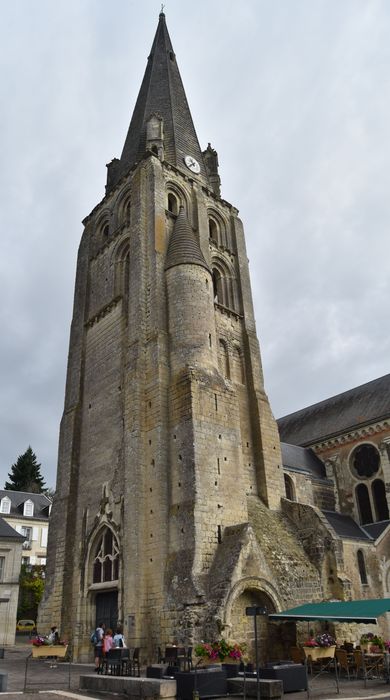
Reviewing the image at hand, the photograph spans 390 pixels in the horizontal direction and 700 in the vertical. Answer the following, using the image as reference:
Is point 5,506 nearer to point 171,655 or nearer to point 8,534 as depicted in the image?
point 8,534

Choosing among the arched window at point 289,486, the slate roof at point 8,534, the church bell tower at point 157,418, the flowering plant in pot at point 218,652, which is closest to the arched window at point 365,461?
the arched window at point 289,486

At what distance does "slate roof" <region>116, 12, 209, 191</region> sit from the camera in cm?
2840

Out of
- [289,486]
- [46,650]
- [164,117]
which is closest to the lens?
[46,650]

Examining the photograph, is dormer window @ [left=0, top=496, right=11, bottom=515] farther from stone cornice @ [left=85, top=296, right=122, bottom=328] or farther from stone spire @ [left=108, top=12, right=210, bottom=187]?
stone spire @ [left=108, top=12, right=210, bottom=187]

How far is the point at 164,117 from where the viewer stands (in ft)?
98.9

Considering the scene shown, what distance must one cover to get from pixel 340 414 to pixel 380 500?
21.2 ft

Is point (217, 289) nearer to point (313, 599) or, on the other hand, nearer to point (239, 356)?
point (239, 356)

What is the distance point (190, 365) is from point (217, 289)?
741 cm

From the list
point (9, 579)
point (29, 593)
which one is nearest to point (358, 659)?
point (9, 579)

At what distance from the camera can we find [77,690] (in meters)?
10.8

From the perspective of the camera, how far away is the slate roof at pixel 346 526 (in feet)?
79.3

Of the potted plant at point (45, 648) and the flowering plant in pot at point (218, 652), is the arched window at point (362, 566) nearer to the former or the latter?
the flowering plant in pot at point (218, 652)

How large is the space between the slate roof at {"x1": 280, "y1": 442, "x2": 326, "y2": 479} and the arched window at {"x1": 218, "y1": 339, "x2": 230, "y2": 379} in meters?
8.31

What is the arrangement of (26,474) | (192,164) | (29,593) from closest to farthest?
1. (192,164)
2. (29,593)
3. (26,474)
